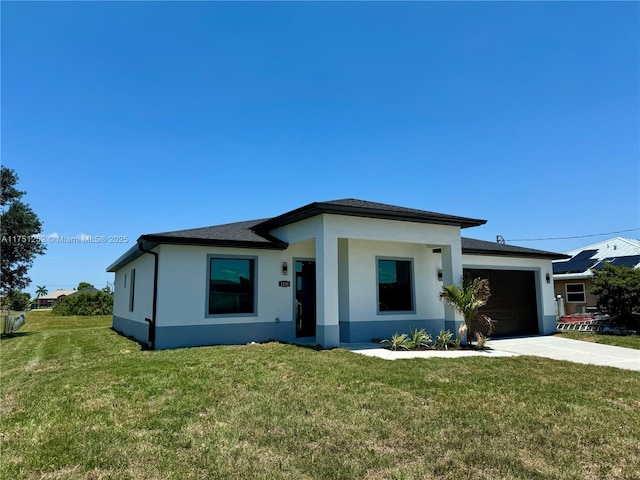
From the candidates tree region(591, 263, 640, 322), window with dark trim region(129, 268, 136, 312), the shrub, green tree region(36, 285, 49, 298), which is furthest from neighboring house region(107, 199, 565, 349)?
green tree region(36, 285, 49, 298)

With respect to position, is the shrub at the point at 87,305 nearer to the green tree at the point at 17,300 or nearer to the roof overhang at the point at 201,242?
the green tree at the point at 17,300

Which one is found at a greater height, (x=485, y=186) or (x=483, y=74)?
(x=483, y=74)

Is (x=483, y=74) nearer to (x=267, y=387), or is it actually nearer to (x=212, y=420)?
(x=267, y=387)

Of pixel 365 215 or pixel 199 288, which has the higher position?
pixel 365 215

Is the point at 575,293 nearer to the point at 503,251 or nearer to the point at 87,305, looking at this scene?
the point at 503,251

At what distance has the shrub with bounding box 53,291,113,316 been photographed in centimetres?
3388

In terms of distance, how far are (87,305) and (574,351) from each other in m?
36.3

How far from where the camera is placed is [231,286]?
35.8ft

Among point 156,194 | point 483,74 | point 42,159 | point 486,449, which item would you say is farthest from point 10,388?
point 483,74

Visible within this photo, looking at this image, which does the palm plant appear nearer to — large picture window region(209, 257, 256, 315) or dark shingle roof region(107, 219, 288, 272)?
dark shingle roof region(107, 219, 288, 272)

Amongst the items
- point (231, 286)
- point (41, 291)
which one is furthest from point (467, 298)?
point (41, 291)

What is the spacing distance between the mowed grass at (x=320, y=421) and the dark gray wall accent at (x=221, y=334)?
251cm

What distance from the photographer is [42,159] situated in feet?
41.5

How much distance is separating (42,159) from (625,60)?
58.3 ft
